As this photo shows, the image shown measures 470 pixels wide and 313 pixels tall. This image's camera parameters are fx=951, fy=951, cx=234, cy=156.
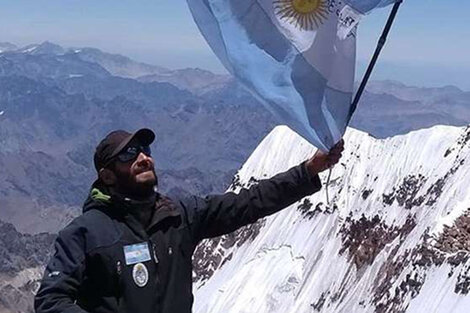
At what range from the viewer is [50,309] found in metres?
6.68

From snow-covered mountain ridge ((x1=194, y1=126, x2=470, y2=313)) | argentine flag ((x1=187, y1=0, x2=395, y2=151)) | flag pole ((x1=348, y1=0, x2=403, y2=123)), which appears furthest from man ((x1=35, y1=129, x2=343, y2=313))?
snow-covered mountain ridge ((x1=194, y1=126, x2=470, y2=313))

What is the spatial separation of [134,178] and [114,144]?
32 cm

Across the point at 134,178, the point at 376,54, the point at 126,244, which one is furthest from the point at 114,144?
the point at 376,54

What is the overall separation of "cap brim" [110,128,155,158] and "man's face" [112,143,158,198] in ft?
0.28

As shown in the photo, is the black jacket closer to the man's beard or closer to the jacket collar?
the jacket collar

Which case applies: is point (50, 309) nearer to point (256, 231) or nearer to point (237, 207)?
point (237, 207)

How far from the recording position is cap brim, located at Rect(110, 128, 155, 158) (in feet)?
23.6

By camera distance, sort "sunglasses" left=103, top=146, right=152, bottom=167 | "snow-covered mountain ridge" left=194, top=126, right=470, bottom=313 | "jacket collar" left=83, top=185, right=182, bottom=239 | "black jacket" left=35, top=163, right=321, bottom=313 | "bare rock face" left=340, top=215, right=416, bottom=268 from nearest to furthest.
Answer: "black jacket" left=35, top=163, right=321, bottom=313 < "jacket collar" left=83, top=185, right=182, bottom=239 < "sunglasses" left=103, top=146, right=152, bottom=167 < "snow-covered mountain ridge" left=194, top=126, right=470, bottom=313 < "bare rock face" left=340, top=215, right=416, bottom=268

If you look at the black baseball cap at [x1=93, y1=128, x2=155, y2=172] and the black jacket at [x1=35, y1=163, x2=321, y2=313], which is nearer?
the black jacket at [x1=35, y1=163, x2=321, y2=313]

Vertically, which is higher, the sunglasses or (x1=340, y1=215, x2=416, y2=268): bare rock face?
the sunglasses

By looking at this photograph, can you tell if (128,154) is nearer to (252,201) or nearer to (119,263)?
(119,263)

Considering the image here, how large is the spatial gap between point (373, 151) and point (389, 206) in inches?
581

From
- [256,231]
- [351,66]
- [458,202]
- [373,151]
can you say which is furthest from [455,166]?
[351,66]

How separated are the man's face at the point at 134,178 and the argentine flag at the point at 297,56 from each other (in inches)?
67.3
